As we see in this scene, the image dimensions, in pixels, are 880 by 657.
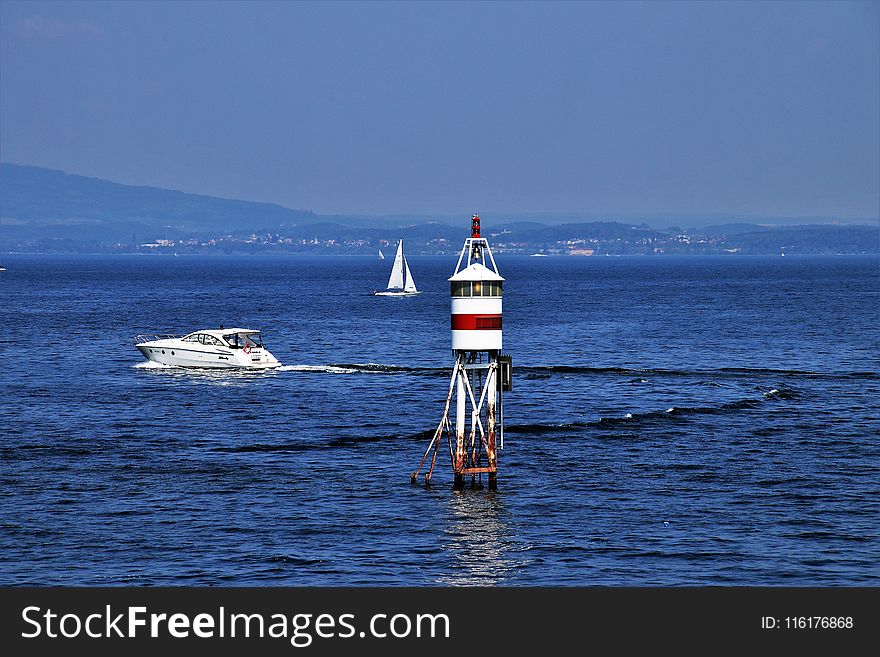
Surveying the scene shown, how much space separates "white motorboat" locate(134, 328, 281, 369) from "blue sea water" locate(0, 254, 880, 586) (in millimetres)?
1885

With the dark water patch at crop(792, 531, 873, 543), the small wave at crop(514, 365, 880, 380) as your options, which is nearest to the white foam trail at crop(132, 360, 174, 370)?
the small wave at crop(514, 365, 880, 380)

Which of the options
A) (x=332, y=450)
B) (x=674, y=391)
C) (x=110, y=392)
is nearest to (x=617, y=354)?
(x=674, y=391)

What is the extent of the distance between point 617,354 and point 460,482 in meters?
66.9

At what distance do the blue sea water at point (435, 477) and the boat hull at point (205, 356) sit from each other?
68.4 inches

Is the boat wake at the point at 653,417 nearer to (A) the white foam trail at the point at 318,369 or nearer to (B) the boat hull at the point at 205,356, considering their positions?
(A) the white foam trail at the point at 318,369

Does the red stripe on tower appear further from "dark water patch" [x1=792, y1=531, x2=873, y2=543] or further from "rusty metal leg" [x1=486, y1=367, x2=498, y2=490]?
"dark water patch" [x1=792, y1=531, x2=873, y2=543]

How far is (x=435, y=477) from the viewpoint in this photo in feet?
189

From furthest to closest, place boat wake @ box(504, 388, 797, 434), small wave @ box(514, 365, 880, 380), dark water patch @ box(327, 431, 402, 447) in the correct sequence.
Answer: small wave @ box(514, 365, 880, 380)
boat wake @ box(504, 388, 797, 434)
dark water patch @ box(327, 431, 402, 447)

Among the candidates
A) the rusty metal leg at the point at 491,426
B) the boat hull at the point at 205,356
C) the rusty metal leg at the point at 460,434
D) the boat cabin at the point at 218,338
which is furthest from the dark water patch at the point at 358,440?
the boat cabin at the point at 218,338

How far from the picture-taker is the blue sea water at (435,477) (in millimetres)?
43938

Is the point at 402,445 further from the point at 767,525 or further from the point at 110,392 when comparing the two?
the point at 110,392

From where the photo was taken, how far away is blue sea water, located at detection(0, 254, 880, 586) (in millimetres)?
43938

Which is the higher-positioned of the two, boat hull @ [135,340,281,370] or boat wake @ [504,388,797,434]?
boat hull @ [135,340,281,370]

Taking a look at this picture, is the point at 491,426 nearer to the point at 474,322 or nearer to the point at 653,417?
the point at 474,322
